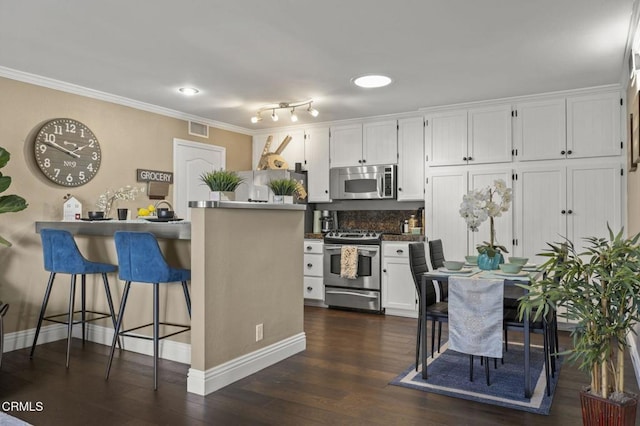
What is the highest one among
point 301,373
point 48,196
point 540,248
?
point 48,196

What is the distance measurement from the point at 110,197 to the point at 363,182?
2.93m

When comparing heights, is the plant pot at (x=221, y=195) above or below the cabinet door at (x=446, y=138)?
below

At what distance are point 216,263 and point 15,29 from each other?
208 centimetres

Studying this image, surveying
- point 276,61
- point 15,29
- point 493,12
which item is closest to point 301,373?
point 276,61

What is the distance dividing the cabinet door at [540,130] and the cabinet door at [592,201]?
11.0 inches

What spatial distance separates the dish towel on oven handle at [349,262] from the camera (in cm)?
553

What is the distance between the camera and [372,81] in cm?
424

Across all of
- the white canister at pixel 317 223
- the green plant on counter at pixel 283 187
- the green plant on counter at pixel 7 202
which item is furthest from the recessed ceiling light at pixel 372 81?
the green plant on counter at pixel 7 202

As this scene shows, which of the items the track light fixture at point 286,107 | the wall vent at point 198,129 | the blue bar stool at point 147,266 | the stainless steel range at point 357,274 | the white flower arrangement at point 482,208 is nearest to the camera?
the blue bar stool at point 147,266

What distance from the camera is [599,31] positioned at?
3154 millimetres

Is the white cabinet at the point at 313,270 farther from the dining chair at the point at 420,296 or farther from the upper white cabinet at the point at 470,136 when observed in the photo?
the dining chair at the point at 420,296

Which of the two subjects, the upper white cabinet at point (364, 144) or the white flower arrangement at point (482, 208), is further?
the upper white cabinet at point (364, 144)

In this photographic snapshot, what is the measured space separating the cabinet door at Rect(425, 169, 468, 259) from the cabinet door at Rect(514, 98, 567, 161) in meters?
0.68

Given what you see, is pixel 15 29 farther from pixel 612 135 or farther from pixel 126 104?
pixel 612 135
